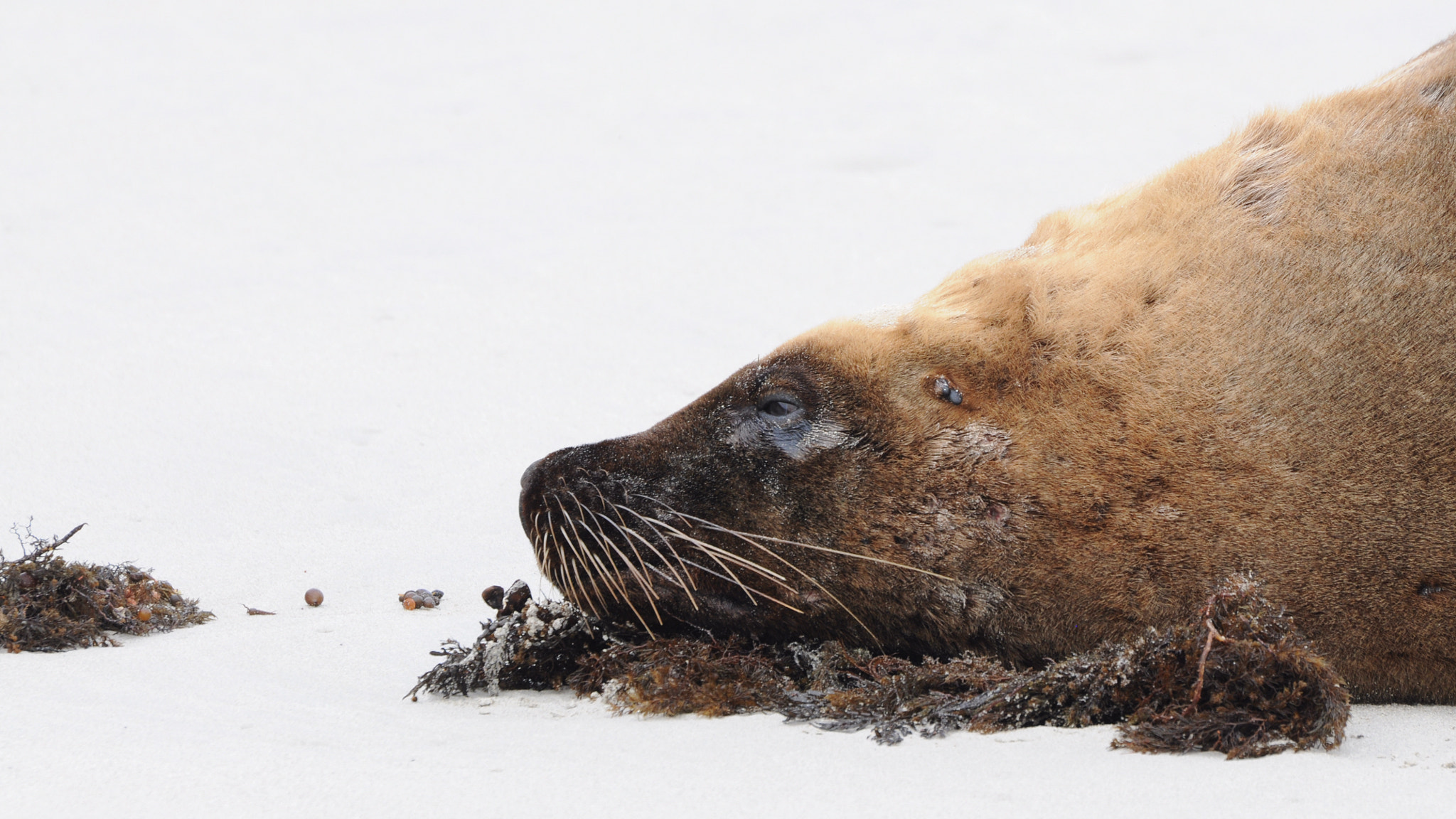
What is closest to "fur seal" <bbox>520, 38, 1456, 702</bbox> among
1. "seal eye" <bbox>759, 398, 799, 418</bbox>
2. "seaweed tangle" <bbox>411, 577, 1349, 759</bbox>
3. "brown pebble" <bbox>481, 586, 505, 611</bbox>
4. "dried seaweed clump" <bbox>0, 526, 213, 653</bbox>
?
"seal eye" <bbox>759, 398, 799, 418</bbox>

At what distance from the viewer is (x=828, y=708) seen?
3400 mm

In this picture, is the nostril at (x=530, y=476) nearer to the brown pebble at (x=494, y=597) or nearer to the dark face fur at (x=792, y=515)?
the dark face fur at (x=792, y=515)

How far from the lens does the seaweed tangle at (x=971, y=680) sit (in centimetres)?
304

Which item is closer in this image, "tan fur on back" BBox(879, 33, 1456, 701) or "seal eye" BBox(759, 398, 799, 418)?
"tan fur on back" BBox(879, 33, 1456, 701)

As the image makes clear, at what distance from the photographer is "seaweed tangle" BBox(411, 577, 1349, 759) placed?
3039 mm

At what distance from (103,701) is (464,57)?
31.9ft

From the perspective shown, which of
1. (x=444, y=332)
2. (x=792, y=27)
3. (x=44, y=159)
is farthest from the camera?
(x=792, y=27)

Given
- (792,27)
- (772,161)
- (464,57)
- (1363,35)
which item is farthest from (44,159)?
(1363,35)

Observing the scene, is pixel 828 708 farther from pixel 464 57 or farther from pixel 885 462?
pixel 464 57

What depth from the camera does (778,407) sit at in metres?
3.96

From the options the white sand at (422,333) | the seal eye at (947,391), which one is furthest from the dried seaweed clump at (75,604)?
the seal eye at (947,391)

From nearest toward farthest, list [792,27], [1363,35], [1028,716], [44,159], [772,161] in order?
[1028,716] < [44,159] < [772,161] < [1363,35] < [792,27]

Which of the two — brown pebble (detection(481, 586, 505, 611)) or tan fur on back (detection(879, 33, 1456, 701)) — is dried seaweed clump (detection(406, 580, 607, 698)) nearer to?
brown pebble (detection(481, 586, 505, 611))

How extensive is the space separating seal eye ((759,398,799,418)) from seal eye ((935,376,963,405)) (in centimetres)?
37
